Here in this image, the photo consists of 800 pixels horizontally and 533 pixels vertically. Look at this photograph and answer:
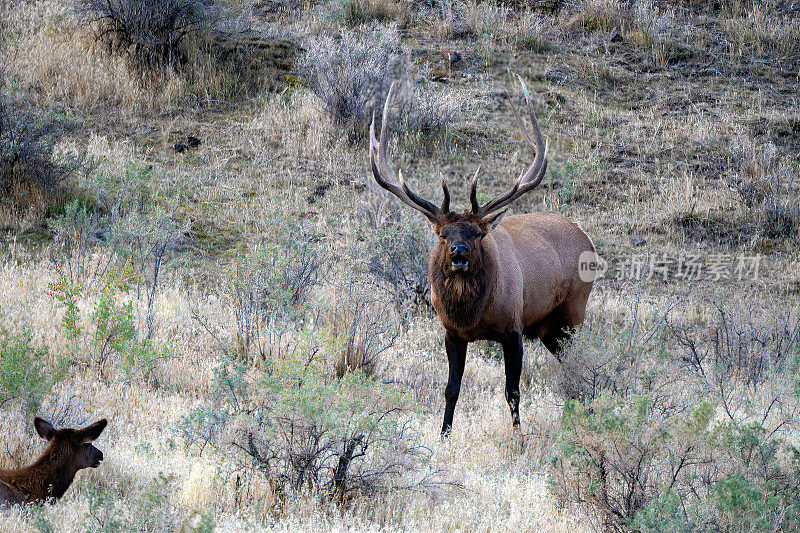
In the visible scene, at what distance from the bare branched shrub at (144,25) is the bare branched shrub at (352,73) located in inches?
97.5

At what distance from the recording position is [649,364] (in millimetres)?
7891

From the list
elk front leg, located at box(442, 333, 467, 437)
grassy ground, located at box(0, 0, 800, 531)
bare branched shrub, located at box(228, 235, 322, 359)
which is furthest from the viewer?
bare branched shrub, located at box(228, 235, 322, 359)

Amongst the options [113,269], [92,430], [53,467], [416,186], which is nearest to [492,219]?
[92,430]

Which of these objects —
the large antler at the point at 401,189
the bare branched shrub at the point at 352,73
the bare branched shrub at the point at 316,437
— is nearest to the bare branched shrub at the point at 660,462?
the bare branched shrub at the point at 316,437

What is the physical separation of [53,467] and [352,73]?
37.4 ft

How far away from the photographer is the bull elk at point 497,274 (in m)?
6.97

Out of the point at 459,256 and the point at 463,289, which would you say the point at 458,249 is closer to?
the point at 459,256

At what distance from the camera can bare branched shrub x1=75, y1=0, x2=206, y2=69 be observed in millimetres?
16359

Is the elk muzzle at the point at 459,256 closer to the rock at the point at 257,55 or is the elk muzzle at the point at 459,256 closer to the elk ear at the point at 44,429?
the elk ear at the point at 44,429

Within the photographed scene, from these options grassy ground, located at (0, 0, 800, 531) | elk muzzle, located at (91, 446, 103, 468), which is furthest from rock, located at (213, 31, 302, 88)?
elk muzzle, located at (91, 446, 103, 468)

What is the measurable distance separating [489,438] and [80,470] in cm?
318

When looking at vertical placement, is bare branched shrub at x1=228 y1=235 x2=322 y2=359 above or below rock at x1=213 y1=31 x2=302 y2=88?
below

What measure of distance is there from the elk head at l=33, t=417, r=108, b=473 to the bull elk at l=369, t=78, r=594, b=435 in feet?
9.39

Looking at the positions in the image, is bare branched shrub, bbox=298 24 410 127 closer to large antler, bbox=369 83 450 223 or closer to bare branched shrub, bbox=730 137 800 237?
bare branched shrub, bbox=730 137 800 237
